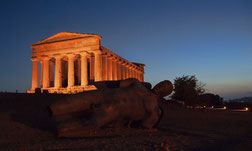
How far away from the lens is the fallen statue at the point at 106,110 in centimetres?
570

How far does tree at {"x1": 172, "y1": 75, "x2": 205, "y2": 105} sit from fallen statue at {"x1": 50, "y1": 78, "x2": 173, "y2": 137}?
29366 millimetres

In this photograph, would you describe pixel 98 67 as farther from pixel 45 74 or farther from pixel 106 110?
pixel 106 110

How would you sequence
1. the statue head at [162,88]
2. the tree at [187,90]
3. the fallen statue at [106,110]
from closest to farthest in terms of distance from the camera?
1. the fallen statue at [106,110]
2. the statue head at [162,88]
3. the tree at [187,90]

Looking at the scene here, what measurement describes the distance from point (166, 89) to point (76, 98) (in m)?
4.27

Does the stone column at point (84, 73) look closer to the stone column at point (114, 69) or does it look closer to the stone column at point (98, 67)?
the stone column at point (98, 67)

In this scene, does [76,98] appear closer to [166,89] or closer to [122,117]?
[122,117]

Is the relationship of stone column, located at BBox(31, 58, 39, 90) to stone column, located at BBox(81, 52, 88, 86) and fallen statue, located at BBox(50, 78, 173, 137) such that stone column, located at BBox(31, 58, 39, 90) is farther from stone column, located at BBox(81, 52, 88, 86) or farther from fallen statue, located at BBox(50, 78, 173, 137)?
fallen statue, located at BBox(50, 78, 173, 137)

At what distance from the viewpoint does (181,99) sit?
36531 millimetres

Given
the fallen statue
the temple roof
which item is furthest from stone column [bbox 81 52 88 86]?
the fallen statue

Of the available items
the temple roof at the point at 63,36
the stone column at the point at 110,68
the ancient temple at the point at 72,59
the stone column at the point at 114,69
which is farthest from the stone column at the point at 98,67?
the stone column at the point at 114,69

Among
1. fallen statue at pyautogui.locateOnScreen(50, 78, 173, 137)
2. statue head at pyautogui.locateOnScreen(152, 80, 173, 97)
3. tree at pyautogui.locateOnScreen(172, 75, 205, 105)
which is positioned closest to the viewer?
fallen statue at pyautogui.locateOnScreen(50, 78, 173, 137)

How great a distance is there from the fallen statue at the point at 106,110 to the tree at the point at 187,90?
29366 mm

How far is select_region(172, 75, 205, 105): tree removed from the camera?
35.1m

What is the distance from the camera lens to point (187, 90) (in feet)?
114
